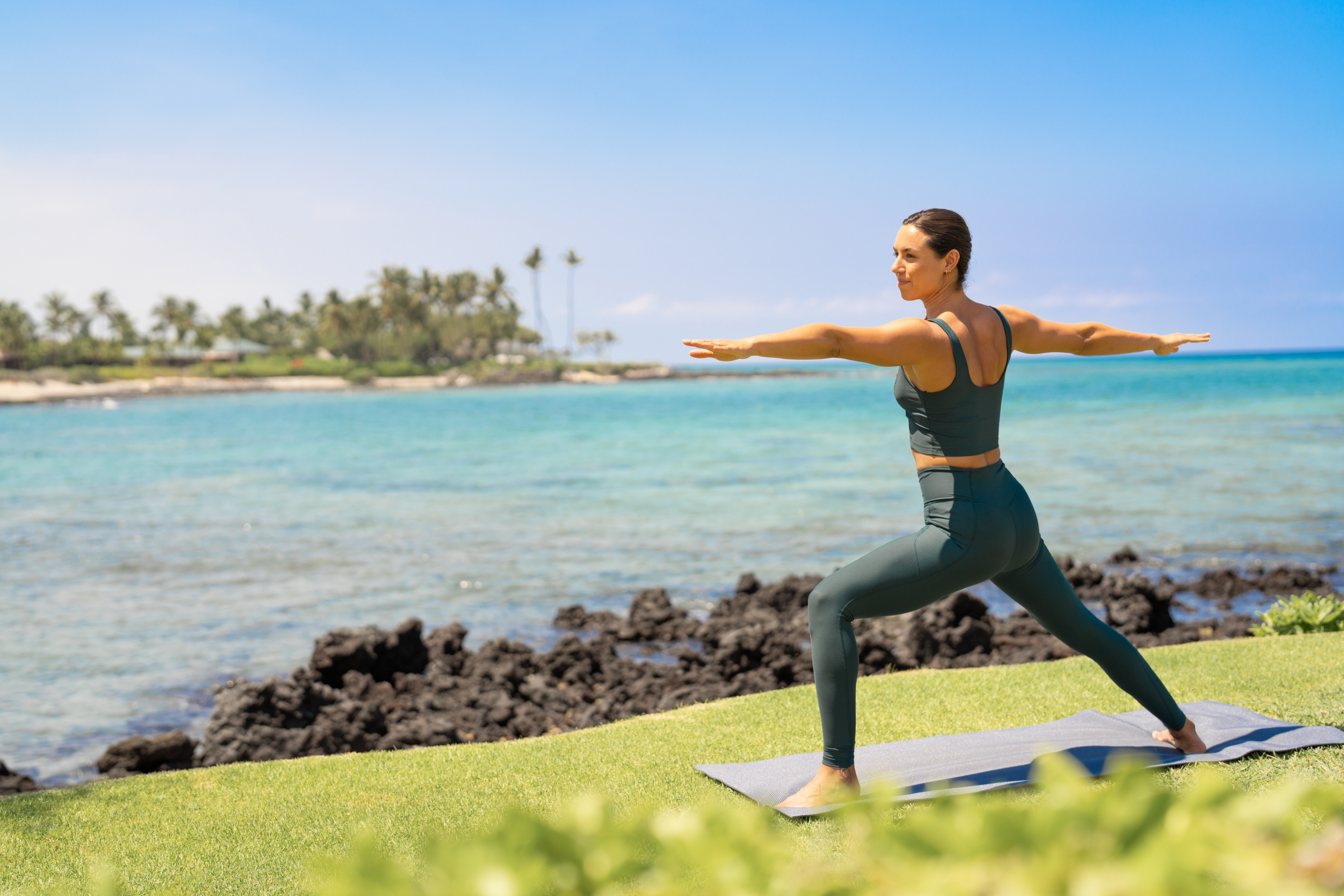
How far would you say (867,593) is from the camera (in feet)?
14.3

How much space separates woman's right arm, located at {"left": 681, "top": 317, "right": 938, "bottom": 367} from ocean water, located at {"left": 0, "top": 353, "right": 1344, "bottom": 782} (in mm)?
7330

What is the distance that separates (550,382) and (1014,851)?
145064 mm

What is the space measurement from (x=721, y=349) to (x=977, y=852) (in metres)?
2.85

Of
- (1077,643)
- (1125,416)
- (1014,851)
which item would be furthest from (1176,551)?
(1125,416)

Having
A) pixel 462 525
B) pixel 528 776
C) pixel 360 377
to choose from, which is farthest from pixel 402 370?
pixel 528 776

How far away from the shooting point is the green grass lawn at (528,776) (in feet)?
15.0

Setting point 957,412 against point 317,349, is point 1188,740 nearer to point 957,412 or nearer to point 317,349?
point 957,412

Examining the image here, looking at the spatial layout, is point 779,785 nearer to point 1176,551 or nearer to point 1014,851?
point 1014,851

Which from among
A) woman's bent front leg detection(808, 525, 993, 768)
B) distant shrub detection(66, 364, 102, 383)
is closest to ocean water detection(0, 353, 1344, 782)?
woman's bent front leg detection(808, 525, 993, 768)

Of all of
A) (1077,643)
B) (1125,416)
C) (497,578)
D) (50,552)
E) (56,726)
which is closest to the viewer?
(1077,643)

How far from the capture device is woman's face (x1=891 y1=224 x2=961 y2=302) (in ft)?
14.7

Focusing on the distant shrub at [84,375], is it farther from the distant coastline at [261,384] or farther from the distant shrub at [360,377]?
the distant shrub at [360,377]

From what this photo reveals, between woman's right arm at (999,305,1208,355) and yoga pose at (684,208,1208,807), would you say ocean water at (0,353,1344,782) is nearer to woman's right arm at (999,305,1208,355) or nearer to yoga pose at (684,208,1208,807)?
yoga pose at (684,208,1208,807)

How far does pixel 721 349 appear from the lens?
3955mm
